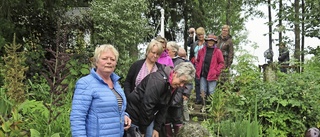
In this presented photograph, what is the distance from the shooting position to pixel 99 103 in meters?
2.26

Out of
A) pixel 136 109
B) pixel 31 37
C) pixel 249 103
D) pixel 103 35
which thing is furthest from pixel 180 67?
pixel 103 35

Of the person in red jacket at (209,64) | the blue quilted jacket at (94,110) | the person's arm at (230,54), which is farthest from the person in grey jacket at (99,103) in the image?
the person's arm at (230,54)

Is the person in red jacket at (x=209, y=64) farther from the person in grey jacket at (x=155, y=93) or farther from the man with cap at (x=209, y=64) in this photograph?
the person in grey jacket at (x=155, y=93)

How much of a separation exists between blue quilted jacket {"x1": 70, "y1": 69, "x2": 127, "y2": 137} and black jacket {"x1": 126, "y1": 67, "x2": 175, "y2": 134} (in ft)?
1.63

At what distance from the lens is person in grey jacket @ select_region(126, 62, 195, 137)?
9.02ft

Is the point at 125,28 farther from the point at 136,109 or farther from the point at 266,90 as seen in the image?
the point at 136,109

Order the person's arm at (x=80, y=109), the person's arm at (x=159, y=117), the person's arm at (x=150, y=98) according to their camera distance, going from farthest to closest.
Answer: the person's arm at (x=159, y=117) → the person's arm at (x=150, y=98) → the person's arm at (x=80, y=109)

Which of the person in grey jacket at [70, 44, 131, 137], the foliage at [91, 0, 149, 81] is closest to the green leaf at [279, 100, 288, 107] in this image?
the person in grey jacket at [70, 44, 131, 137]

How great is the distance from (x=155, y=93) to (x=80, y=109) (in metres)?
0.82

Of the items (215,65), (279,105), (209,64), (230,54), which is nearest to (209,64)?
(209,64)

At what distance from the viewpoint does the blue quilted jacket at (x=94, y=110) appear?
220cm

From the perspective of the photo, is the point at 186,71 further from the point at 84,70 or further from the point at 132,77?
the point at 84,70

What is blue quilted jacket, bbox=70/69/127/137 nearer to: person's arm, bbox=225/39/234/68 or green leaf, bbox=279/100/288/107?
green leaf, bbox=279/100/288/107

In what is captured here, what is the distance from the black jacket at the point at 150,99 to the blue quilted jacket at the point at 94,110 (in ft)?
1.63
